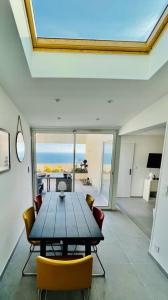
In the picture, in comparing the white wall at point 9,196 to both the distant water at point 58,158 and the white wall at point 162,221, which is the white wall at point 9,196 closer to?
the distant water at point 58,158

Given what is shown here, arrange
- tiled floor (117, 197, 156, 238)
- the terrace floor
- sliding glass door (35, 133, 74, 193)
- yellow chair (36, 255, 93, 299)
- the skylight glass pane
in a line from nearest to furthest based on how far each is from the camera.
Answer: yellow chair (36, 255, 93, 299) → the skylight glass pane → tiled floor (117, 197, 156, 238) → sliding glass door (35, 133, 74, 193) → the terrace floor

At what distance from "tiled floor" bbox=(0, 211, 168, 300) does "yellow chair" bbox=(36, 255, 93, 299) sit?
23.8 inches

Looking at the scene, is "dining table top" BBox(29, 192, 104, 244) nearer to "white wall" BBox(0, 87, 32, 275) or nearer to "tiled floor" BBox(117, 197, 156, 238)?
"white wall" BBox(0, 87, 32, 275)

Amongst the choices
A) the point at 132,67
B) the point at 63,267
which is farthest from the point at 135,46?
the point at 63,267

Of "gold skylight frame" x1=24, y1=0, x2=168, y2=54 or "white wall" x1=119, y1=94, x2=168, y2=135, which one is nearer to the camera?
"gold skylight frame" x1=24, y1=0, x2=168, y2=54

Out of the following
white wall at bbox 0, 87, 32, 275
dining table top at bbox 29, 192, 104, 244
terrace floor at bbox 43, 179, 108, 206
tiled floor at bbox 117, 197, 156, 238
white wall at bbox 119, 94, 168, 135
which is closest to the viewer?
dining table top at bbox 29, 192, 104, 244

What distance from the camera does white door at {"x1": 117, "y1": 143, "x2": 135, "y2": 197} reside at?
503 cm

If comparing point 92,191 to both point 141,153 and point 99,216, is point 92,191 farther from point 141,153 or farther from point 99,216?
Answer: point 99,216

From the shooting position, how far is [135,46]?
1684mm

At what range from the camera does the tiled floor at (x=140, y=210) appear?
11.0ft

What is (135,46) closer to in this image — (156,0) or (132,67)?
(132,67)

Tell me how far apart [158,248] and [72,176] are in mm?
2628

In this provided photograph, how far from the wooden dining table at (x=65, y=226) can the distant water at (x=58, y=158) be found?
5.95 feet

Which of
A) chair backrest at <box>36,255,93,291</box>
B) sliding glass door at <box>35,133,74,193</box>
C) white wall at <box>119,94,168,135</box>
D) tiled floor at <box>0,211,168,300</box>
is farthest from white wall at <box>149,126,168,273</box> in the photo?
sliding glass door at <box>35,133,74,193</box>
